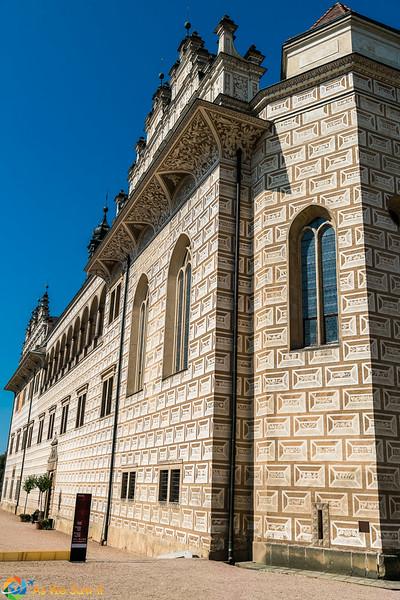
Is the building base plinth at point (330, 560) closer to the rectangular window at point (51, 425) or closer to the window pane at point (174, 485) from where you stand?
the window pane at point (174, 485)

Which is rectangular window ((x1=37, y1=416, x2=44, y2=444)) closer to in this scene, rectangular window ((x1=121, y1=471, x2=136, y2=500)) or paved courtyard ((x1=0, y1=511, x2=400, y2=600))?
rectangular window ((x1=121, y1=471, x2=136, y2=500))

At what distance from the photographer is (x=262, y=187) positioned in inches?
521

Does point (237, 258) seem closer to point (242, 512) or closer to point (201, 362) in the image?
point (201, 362)

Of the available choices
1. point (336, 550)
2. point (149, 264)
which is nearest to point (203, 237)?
point (149, 264)

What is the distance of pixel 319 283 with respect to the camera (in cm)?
1183

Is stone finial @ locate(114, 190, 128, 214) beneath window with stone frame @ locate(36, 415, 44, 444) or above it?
above

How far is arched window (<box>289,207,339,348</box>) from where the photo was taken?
11570 mm

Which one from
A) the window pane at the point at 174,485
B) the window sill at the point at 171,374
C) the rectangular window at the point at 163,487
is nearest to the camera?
the window pane at the point at 174,485

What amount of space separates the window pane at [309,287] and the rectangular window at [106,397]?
440 inches

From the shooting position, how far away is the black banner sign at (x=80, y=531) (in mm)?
10633

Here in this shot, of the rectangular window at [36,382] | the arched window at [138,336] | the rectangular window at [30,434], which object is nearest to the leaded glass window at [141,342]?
the arched window at [138,336]

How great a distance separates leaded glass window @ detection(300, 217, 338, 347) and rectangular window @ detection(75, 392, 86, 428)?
644 inches

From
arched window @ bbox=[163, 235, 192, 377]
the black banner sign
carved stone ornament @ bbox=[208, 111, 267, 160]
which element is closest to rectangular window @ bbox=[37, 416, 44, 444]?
arched window @ bbox=[163, 235, 192, 377]

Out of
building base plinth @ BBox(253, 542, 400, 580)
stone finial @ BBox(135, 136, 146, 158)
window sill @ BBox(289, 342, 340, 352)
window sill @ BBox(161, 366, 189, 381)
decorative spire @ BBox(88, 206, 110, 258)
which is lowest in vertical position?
building base plinth @ BBox(253, 542, 400, 580)
